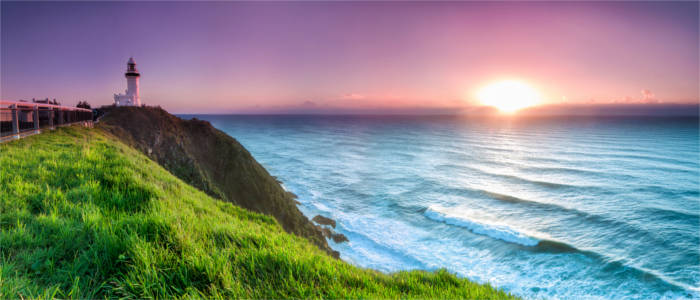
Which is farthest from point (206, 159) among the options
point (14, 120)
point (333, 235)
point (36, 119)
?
point (14, 120)

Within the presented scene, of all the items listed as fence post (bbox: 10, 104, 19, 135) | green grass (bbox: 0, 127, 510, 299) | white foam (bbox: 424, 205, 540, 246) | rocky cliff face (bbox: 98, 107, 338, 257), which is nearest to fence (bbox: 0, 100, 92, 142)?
fence post (bbox: 10, 104, 19, 135)

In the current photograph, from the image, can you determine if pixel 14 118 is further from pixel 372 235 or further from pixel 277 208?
pixel 372 235

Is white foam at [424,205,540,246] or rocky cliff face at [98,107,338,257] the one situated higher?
rocky cliff face at [98,107,338,257]

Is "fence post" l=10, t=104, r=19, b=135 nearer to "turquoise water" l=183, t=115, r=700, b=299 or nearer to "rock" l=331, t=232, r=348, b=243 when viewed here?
"turquoise water" l=183, t=115, r=700, b=299

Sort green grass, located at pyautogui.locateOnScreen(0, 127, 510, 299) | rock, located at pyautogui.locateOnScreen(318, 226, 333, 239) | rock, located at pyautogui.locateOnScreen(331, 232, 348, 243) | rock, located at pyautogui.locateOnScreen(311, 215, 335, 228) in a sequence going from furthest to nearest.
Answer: rock, located at pyautogui.locateOnScreen(311, 215, 335, 228) → rock, located at pyautogui.locateOnScreen(318, 226, 333, 239) → rock, located at pyautogui.locateOnScreen(331, 232, 348, 243) → green grass, located at pyautogui.locateOnScreen(0, 127, 510, 299)

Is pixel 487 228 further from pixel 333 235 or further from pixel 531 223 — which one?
pixel 333 235

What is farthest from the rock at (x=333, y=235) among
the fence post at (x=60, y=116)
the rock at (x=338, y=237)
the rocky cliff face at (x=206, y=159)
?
the fence post at (x=60, y=116)

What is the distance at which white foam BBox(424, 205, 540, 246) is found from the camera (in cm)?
1723

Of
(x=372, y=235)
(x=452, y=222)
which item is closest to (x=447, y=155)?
(x=452, y=222)

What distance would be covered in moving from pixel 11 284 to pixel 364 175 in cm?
3407

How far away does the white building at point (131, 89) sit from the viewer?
105 ft

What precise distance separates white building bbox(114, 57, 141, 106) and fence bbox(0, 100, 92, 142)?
738 inches

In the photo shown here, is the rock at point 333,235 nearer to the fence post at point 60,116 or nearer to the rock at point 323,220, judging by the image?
the rock at point 323,220

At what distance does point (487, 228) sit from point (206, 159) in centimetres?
2179
